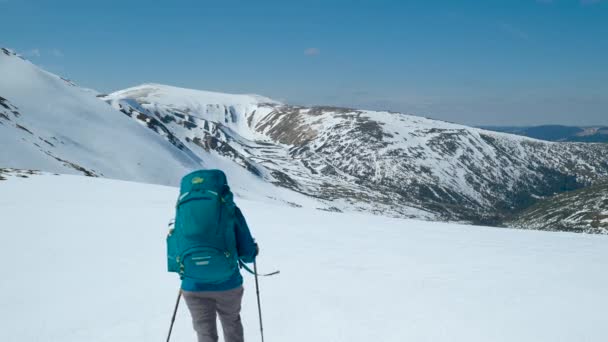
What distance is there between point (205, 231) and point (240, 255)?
70 centimetres

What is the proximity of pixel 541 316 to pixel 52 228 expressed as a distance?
1458cm

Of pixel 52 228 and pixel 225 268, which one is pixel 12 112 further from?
pixel 225 268

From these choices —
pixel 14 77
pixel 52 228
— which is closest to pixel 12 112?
pixel 14 77

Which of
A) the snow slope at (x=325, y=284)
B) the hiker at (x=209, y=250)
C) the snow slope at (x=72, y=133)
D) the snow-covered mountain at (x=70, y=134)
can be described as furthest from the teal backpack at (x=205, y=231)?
the snow slope at (x=72, y=133)

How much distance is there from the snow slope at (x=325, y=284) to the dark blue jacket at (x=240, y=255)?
7.73 feet

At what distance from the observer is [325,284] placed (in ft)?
31.4

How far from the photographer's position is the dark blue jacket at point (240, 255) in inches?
201

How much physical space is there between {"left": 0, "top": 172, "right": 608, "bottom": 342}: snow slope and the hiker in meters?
2.21

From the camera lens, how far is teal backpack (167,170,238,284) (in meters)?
4.92

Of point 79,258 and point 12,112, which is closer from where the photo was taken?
point 79,258

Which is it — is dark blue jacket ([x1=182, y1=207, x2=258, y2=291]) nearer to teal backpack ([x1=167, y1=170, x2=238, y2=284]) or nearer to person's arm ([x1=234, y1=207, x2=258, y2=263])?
person's arm ([x1=234, y1=207, x2=258, y2=263])

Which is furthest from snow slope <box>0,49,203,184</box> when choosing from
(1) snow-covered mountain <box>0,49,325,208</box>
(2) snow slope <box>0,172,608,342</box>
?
(2) snow slope <box>0,172,608,342</box>

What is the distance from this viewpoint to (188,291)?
5117 millimetres

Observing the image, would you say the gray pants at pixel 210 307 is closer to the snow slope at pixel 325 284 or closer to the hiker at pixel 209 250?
the hiker at pixel 209 250
